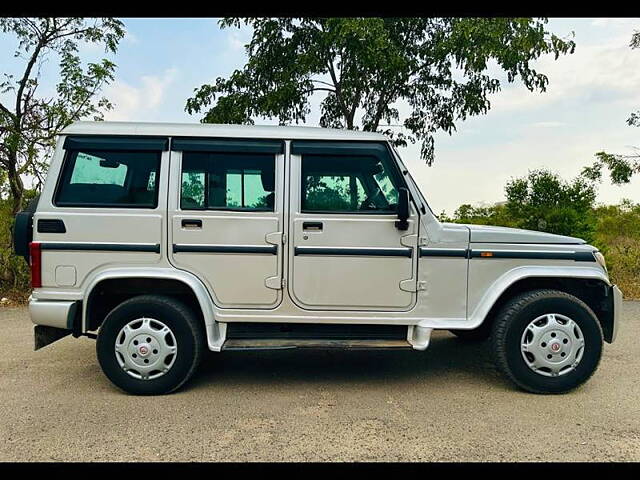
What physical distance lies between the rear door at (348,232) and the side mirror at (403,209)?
0.04m

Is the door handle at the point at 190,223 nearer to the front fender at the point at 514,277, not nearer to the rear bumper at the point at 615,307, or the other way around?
the front fender at the point at 514,277

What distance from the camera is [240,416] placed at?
3604 millimetres

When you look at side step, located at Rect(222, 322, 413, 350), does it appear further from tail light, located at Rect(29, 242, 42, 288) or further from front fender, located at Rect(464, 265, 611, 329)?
tail light, located at Rect(29, 242, 42, 288)

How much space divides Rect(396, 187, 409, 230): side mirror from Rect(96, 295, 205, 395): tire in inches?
72.8

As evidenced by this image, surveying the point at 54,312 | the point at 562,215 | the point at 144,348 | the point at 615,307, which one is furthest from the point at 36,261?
the point at 562,215

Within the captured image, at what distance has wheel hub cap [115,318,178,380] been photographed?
3914mm

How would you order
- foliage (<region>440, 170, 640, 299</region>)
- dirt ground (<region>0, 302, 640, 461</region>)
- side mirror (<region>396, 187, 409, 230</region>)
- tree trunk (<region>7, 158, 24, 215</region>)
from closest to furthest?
dirt ground (<region>0, 302, 640, 461</region>), side mirror (<region>396, 187, 409, 230</region>), tree trunk (<region>7, 158, 24, 215</region>), foliage (<region>440, 170, 640, 299</region>)

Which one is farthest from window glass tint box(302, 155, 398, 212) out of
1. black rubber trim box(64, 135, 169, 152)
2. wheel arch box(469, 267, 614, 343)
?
black rubber trim box(64, 135, 169, 152)

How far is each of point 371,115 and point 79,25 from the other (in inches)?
203

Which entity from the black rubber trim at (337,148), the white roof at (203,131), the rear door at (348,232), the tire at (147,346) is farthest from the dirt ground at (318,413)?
the white roof at (203,131)

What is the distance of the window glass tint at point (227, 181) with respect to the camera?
3982mm

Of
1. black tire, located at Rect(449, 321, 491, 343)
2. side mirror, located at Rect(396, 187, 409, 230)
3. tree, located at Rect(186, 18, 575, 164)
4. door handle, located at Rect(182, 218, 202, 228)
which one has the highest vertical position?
tree, located at Rect(186, 18, 575, 164)

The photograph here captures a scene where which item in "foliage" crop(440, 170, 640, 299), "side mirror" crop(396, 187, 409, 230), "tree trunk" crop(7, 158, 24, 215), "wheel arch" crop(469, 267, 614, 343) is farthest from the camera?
"foliage" crop(440, 170, 640, 299)

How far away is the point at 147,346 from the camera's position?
391cm
